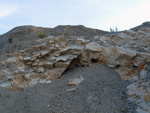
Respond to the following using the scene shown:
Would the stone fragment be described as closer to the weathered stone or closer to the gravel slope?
the gravel slope

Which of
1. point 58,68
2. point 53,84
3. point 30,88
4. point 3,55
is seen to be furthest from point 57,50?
point 3,55

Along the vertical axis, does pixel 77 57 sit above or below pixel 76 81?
above

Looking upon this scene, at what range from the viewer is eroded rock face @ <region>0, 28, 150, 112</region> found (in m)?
7.35

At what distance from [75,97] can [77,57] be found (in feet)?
11.5

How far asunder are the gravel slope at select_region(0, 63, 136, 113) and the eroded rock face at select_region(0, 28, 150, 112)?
602mm

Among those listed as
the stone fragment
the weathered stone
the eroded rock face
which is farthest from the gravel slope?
the weathered stone

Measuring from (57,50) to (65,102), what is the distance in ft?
12.4

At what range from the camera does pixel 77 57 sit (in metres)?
9.27

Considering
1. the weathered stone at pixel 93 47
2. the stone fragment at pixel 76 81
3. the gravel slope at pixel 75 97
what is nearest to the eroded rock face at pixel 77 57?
the weathered stone at pixel 93 47

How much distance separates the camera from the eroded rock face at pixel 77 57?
735 cm

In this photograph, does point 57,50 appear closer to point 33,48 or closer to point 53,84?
point 33,48

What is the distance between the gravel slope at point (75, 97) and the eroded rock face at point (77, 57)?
60 centimetres

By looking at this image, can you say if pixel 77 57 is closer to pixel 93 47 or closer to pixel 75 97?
pixel 93 47

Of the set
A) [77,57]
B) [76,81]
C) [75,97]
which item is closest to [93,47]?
[77,57]
